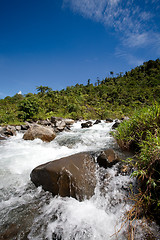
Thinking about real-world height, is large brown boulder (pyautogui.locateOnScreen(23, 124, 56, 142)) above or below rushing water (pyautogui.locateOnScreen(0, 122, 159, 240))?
above

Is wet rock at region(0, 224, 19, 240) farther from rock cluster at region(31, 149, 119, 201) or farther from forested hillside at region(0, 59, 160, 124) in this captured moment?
forested hillside at region(0, 59, 160, 124)

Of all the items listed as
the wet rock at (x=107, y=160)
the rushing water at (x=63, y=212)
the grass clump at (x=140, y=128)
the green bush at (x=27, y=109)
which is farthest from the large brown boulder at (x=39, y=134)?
the green bush at (x=27, y=109)

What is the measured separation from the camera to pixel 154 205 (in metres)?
1.67

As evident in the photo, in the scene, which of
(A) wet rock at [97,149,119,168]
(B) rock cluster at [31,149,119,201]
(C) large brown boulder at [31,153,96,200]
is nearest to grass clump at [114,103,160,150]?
(A) wet rock at [97,149,119,168]

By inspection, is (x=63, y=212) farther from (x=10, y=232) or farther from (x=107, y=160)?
(x=107, y=160)

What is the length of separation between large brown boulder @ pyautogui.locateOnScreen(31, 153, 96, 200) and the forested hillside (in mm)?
3206

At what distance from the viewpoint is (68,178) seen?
234 cm

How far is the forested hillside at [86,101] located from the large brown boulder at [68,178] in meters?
3.21

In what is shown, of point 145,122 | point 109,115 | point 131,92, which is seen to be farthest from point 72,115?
point 131,92

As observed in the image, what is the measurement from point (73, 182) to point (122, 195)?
3.24ft

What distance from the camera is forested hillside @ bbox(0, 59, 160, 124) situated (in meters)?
13.4

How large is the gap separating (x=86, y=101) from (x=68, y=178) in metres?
32.4

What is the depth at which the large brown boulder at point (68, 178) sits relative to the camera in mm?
2273

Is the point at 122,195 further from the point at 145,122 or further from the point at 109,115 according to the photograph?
the point at 109,115
